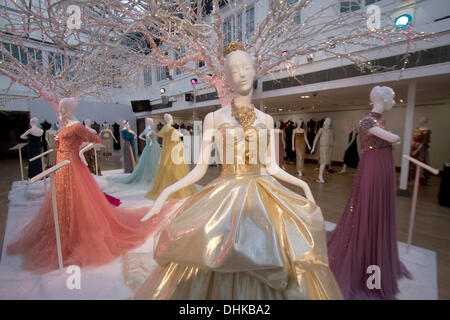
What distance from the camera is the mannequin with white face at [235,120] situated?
1.15 meters

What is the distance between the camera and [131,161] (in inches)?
284

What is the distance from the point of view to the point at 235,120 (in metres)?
1.25

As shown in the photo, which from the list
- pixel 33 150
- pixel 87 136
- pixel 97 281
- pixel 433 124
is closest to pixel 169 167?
pixel 87 136

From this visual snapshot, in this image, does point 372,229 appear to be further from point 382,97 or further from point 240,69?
point 240,69

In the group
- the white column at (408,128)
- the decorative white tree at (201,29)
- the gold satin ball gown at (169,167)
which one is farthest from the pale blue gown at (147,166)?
the white column at (408,128)

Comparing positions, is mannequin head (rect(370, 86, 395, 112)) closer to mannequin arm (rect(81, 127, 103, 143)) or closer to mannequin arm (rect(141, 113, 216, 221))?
mannequin arm (rect(141, 113, 216, 221))

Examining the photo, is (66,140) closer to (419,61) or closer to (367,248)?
(367,248)

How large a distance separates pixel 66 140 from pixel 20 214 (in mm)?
2324

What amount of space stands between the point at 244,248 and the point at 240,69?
3.02ft

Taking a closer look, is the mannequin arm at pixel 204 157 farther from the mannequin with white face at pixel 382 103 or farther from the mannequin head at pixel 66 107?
the mannequin head at pixel 66 107

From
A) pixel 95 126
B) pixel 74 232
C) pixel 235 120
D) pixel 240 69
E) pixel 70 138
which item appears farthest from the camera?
pixel 95 126

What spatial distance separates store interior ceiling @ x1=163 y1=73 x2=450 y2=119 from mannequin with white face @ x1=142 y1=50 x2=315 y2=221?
180 inches
